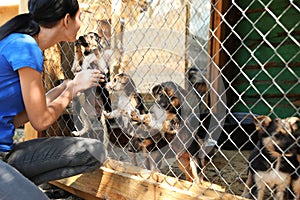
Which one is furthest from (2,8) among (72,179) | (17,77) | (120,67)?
(17,77)

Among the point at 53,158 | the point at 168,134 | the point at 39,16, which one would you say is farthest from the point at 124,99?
the point at 39,16

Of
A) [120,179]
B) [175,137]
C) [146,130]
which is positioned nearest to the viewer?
[120,179]

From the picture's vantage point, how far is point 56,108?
2049mm

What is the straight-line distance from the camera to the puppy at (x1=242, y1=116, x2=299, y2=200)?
2570 mm

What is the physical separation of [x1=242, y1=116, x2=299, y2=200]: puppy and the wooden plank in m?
0.38

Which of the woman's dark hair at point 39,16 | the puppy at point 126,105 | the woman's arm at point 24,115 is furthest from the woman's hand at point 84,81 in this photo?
the puppy at point 126,105

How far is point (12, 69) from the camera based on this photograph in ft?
6.20

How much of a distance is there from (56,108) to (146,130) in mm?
1681

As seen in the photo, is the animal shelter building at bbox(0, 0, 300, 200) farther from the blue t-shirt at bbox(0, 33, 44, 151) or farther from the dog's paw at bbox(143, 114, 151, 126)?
the blue t-shirt at bbox(0, 33, 44, 151)

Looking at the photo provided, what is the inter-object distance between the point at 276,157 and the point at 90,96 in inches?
81.3

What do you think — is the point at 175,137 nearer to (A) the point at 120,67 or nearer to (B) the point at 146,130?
(B) the point at 146,130

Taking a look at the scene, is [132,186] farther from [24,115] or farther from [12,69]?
[12,69]

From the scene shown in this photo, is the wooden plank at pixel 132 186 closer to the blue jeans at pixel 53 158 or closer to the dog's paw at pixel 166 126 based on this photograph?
the blue jeans at pixel 53 158

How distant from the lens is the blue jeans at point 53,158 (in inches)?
81.4
